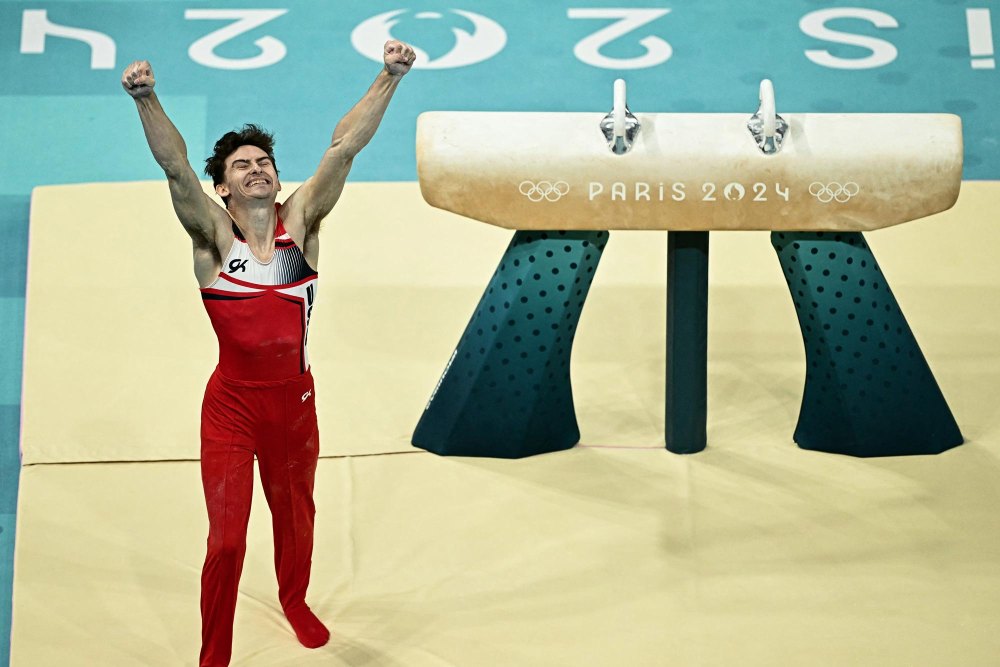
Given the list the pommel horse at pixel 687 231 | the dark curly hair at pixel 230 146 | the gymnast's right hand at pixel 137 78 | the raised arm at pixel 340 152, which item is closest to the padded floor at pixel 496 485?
the pommel horse at pixel 687 231

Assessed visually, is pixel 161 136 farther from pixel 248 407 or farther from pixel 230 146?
pixel 248 407

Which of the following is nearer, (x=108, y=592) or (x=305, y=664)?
(x=305, y=664)

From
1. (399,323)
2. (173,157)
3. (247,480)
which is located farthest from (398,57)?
(399,323)

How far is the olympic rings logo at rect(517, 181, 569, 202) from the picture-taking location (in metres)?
3.85

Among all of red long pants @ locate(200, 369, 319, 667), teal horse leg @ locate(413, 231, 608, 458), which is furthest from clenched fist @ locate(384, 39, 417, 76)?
teal horse leg @ locate(413, 231, 608, 458)

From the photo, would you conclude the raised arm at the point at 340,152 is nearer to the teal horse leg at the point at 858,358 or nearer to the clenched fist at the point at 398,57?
the clenched fist at the point at 398,57

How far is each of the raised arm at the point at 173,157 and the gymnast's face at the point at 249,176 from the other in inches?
2.6

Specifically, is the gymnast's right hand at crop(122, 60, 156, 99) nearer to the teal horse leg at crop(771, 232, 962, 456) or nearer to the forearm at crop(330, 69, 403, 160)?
the forearm at crop(330, 69, 403, 160)

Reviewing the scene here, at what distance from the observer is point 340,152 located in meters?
3.04

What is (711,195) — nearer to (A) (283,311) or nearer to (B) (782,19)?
(A) (283,311)

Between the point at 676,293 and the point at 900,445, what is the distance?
91 centimetres

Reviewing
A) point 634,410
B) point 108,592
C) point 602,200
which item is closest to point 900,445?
point 634,410

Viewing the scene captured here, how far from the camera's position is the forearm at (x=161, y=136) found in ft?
9.12

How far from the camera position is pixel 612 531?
3684 millimetres
